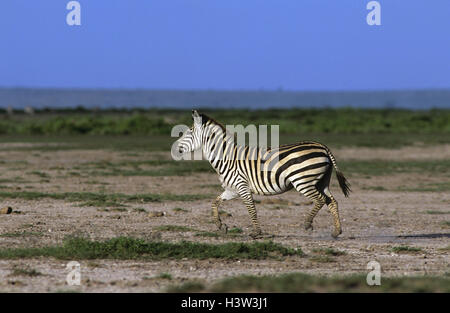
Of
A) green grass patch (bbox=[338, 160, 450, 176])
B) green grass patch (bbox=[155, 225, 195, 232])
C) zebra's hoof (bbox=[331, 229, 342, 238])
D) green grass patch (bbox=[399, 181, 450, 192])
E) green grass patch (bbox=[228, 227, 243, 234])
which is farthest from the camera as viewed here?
green grass patch (bbox=[338, 160, 450, 176])

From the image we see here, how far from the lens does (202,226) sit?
46.6 feet

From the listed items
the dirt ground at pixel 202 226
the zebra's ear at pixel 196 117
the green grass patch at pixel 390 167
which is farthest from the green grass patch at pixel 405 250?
the green grass patch at pixel 390 167

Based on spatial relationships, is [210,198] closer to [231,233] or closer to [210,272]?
[231,233]

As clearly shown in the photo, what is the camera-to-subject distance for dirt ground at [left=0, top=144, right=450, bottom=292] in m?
9.93

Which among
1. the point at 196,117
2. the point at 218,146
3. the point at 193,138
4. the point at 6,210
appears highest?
the point at 196,117

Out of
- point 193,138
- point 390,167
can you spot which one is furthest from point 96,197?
point 390,167

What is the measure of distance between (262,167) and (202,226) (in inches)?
73.0

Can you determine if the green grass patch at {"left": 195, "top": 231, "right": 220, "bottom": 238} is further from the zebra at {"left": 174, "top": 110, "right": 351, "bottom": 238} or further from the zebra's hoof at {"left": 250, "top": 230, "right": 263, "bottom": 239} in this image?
the zebra's hoof at {"left": 250, "top": 230, "right": 263, "bottom": 239}

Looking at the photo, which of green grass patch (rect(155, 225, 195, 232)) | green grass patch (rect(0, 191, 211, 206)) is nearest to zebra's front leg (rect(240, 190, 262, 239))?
green grass patch (rect(155, 225, 195, 232))

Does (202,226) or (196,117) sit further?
(202,226)

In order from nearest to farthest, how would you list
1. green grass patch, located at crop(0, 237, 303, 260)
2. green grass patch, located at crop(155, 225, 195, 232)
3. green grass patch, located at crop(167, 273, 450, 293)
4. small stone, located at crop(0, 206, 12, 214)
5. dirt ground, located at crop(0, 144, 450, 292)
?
green grass patch, located at crop(167, 273, 450, 293) < dirt ground, located at crop(0, 144, 450, 292) < green grass patch, located at crop(0, 237, 303, 260) < green grass patch, located at crop(155, 225, 195, 232) < small stone, located at crop(0, 206, 12, 214)

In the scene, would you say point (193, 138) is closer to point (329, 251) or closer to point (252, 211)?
point (252, 211)

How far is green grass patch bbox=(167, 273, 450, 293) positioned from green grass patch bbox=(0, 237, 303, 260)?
1962 mm
